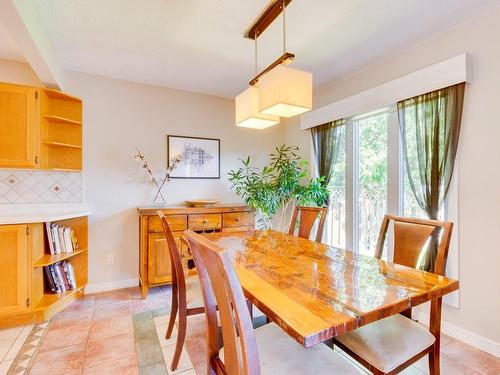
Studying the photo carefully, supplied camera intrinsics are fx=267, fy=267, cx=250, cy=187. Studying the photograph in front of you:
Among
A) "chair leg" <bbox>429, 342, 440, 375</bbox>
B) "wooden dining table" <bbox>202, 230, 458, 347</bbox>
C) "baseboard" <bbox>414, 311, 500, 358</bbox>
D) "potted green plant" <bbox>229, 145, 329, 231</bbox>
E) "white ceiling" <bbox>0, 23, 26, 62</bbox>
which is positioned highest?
"white ceiling" <bbox>0, 23, 26, 62</bbox>

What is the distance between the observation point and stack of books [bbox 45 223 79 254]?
98.5 inches

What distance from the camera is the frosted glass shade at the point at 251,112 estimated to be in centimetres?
191

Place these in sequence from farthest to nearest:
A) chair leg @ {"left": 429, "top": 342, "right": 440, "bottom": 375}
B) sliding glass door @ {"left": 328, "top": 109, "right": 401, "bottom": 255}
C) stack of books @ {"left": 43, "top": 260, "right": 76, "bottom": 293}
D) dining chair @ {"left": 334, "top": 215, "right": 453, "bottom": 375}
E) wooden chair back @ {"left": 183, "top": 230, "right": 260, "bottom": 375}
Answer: sliding glass door @ {"left": 328, "top": 109, "right": 401, "bottom": 255}
stack of books @ {"left": 43, "top": 260, "right": 76, "bottom": 293}
chair leg @ {"left": 429, "top": 342, "right": 440, "bottom": 375}
dining chair @ {"left": 334, "top": 215, "right": 453, "bottom": 375}
wooden chair back @ {"left": 183, "top": 230, "right": 260, "bottom": 375}

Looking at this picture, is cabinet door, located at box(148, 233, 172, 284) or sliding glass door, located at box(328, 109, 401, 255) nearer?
sliding glass door, located at box(328, 109, 401, 255)

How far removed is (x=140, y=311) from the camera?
250 centimetres

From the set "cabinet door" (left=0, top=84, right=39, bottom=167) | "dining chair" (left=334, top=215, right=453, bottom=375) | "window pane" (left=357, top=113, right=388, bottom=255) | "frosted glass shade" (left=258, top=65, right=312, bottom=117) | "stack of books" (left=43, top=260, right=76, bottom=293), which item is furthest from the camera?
"window pane" (left=357, top=113, right=388, bottom=255)

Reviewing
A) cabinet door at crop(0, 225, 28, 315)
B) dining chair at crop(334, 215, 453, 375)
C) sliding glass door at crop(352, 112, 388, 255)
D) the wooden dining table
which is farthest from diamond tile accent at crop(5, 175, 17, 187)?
sliding glass door at crop(352, 112, 388, 255)

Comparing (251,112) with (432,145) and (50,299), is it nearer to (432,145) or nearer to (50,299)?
(432,145)

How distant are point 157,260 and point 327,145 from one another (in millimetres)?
2312

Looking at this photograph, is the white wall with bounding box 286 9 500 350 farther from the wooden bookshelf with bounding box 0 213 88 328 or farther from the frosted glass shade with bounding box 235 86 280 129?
the wooden bookshelf with bounding box 0 213 88 328

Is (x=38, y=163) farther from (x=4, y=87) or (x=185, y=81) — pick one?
(x=185, y=81)

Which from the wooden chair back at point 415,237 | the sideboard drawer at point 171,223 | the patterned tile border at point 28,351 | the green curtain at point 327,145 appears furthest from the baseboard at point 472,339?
the patterned tile border at point 28,351

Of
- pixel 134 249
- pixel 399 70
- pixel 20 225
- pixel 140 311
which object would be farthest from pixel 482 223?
pixel 20 225

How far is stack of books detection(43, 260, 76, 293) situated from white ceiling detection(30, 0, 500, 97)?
199 centimetres
